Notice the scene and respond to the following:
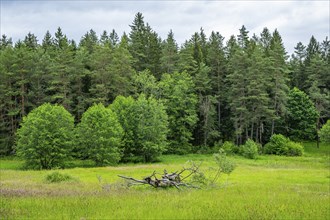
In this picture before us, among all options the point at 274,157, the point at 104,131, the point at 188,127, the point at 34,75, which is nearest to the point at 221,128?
the point at 188,127

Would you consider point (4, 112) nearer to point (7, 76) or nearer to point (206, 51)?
point (7, 76)

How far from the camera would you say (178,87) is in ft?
240

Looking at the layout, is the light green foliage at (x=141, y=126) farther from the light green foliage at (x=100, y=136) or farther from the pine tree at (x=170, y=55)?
the pine tree at (x=170, y=55)

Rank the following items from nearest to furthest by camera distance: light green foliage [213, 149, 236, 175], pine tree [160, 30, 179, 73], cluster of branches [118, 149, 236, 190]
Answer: cluster of branches [118, 149, 236, 190]
light green foliage [213, 149, 236, 175]
pine tree [160, 30, 179, 73]

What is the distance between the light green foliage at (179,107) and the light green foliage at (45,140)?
77.1 feet

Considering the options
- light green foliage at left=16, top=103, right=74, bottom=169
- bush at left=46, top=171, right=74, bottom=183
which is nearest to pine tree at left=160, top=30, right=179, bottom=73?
light green foliage at left=16, top=103, right=74, bottom=169

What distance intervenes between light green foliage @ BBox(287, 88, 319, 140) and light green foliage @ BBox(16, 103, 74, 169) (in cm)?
4999

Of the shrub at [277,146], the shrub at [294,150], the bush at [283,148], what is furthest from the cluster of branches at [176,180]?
the shrub at [294,150]

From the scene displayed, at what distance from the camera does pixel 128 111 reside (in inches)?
2490

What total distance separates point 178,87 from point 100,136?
2417cm

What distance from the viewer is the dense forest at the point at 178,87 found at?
2719 inches

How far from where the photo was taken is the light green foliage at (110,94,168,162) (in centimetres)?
6138

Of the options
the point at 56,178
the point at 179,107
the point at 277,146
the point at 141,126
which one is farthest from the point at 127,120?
the point at 56,178

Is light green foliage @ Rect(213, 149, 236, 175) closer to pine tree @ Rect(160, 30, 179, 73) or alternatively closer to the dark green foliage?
the dark green foliage
